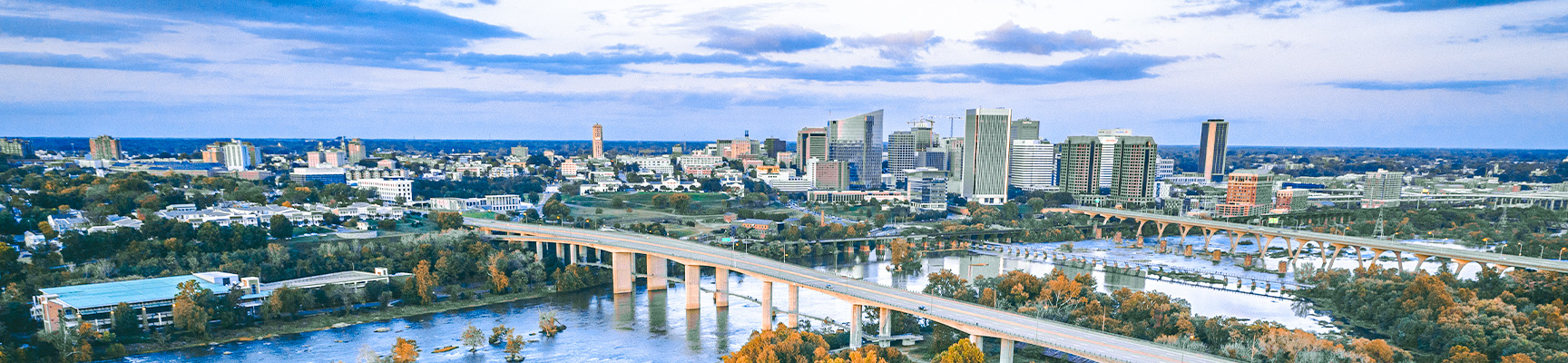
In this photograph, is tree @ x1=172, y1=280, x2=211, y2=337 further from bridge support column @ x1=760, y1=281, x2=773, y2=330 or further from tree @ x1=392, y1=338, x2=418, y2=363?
bridge support column @ x1=760, y1=281, x2=773, y2=330

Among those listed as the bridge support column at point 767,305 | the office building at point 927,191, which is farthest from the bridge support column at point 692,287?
the office building at point 927,191

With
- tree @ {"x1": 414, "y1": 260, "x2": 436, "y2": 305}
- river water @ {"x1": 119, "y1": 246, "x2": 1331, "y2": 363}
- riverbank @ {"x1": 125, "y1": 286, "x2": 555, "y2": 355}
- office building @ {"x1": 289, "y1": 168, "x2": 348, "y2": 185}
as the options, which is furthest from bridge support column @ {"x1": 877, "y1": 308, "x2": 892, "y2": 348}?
office building @ {"x1": 289, "y1": 168, "x2": 348, "y2": 185}

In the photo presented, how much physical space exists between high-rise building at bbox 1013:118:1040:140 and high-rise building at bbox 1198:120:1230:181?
24630mm

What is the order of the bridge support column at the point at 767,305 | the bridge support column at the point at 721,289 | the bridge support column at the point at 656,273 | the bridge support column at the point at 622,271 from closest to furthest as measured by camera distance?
the bridge support column at the point at 767,305
the bridge support column at the point at 721,289
the bridge support column at the point at 622,271
the bridge support column at the point at 656,273

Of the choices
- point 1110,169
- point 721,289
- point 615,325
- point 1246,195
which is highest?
point 1110,169

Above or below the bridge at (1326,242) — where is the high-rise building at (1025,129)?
above

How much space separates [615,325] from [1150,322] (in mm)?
19986

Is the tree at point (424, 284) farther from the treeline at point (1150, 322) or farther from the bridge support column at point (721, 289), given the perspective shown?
the treeline at point (1150, 322)

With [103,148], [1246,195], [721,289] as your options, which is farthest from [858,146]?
[103,148]

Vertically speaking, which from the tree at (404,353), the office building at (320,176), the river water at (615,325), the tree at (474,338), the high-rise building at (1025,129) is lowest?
the river water at (615,325)

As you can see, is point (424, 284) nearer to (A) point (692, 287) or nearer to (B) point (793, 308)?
(A) point (692, 287)

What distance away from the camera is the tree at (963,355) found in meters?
23.9

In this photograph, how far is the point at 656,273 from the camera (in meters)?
40.6

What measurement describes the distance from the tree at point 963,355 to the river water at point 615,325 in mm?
8394
